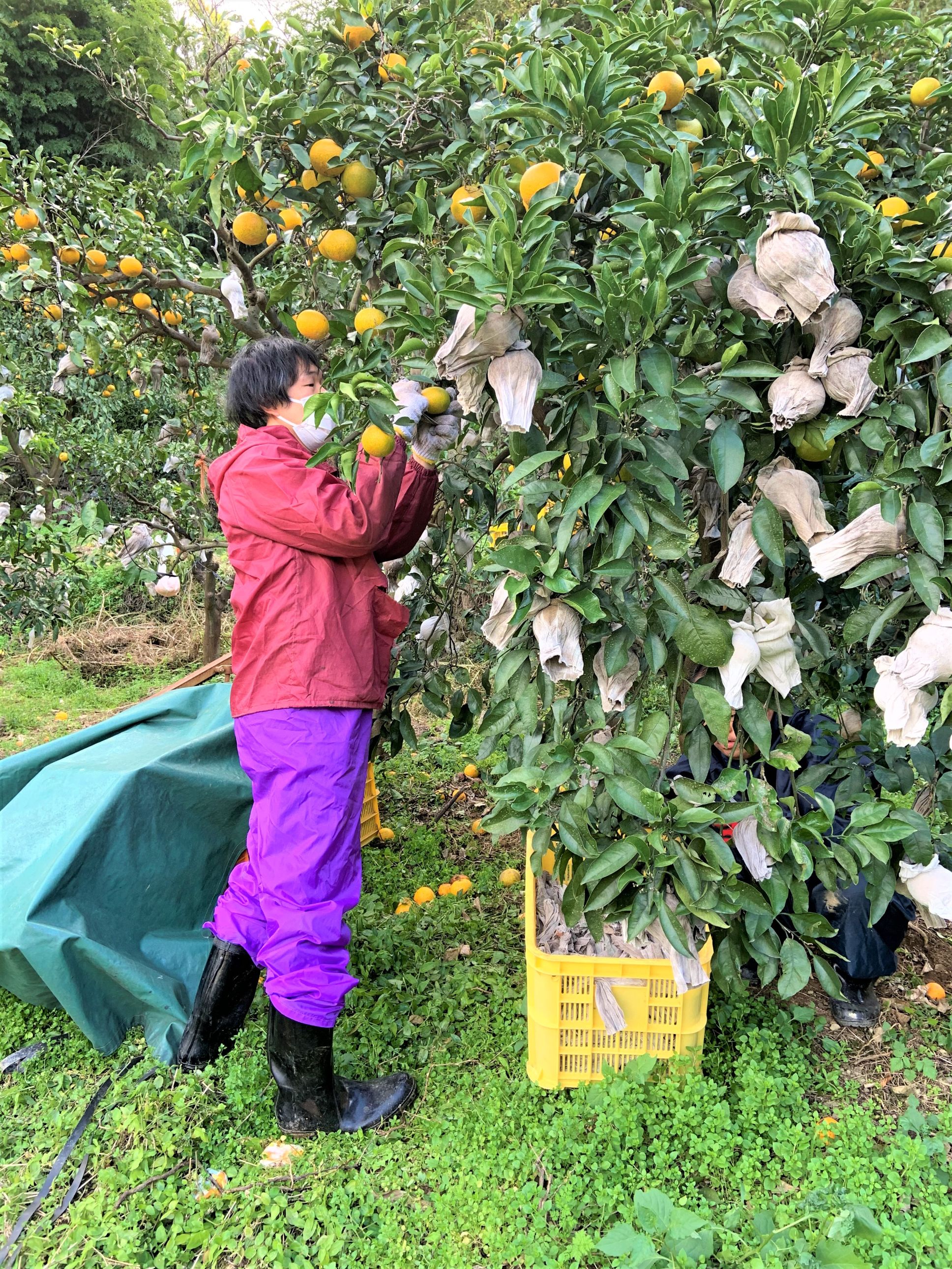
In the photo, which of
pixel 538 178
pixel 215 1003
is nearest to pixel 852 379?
pixel 538 178

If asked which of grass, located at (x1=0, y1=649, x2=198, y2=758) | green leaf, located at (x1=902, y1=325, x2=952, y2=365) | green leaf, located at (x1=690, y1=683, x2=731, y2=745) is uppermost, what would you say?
green leaf, located at (x1=902, y1=325, x2=952, y2=365)

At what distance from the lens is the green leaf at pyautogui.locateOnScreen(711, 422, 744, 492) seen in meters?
1.15

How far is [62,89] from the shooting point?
10.8m

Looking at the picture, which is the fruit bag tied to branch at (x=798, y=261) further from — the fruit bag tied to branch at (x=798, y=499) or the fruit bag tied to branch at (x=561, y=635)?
the fruit bag tied to branch at (x=561, y=635)

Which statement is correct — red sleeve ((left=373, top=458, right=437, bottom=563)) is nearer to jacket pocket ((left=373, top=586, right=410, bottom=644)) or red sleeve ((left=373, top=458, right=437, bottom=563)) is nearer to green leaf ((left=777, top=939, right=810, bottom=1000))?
jacket pocket ((left=373, top=586, right=410, bottom=644))

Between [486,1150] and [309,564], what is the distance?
4.22 ft

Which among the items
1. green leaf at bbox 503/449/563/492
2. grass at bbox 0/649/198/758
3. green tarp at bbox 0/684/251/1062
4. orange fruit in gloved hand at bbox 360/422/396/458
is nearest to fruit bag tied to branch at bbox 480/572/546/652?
green leaf at bbox 503/449/563/492

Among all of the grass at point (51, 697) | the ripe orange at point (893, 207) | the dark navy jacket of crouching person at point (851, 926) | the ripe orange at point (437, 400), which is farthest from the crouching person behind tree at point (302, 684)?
the grass at point (51, 697)

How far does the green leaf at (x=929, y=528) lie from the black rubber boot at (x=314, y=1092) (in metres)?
1.52

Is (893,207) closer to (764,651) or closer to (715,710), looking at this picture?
(764,651)

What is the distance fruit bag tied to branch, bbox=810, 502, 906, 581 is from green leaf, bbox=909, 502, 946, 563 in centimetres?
3

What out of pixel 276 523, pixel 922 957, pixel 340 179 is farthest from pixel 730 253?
pixel 922 957

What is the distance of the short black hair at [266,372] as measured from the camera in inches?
71.2

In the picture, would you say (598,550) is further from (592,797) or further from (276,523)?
(276,523)
